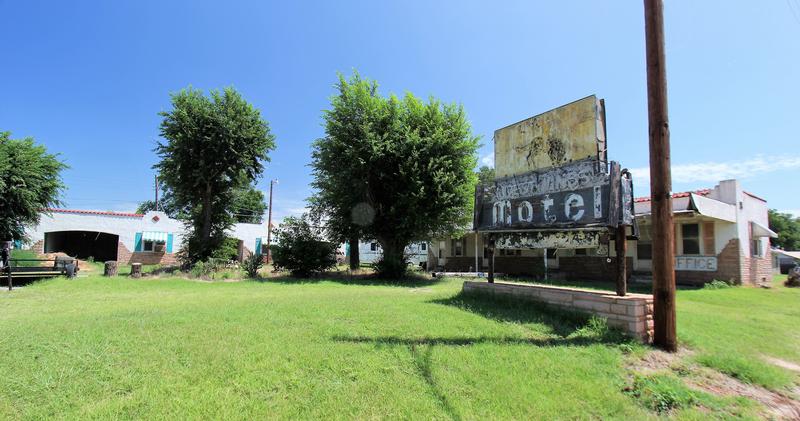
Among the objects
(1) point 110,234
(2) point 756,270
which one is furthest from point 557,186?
(1) point 110,234

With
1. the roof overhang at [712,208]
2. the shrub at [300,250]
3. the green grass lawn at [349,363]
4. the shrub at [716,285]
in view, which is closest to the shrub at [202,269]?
the shrub at [300,250]

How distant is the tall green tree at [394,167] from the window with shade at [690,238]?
887 centimetres

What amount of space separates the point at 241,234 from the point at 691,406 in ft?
118

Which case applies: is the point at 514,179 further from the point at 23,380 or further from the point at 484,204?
the point at 23,380

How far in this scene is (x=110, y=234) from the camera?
29484mm

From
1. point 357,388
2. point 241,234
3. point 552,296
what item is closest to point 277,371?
point 357,388

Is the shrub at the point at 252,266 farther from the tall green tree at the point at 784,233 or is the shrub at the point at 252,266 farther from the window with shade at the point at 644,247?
the tall green tree at the point at 784,233

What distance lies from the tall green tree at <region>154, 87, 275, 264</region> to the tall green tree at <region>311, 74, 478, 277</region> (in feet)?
14.4

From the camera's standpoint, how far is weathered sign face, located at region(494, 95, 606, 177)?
7195 millimetres

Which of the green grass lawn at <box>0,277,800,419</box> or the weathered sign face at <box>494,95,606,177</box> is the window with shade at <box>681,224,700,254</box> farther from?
the weathered sign face at <box>494,95,606,177</box>

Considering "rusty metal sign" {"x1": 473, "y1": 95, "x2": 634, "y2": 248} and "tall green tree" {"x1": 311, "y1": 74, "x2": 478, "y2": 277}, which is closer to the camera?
"rusty metal sign" {"x1": 473, "y1": 95, "x2": 634, "y2": 248}

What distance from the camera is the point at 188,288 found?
13.4 m

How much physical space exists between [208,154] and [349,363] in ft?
59.1

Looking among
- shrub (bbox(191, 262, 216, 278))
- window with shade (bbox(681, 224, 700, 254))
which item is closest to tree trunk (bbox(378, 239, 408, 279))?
Result: shrub (bbox(191, 262, 216, 278))
